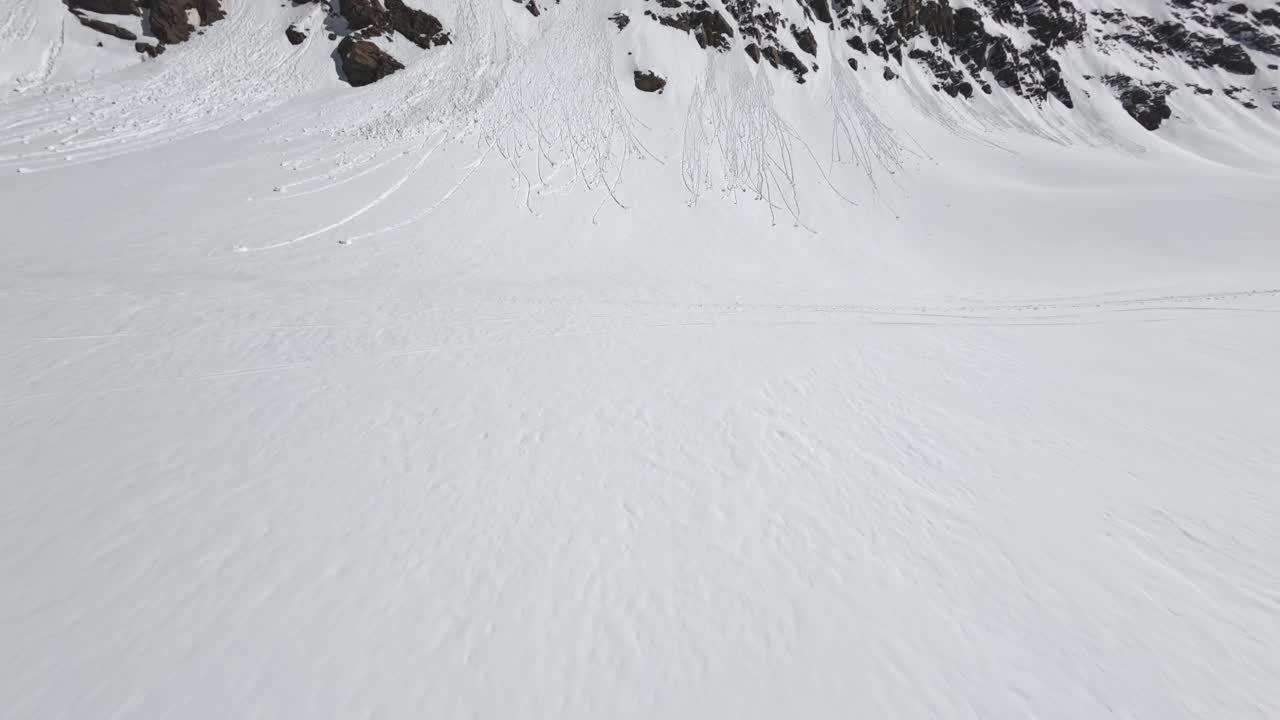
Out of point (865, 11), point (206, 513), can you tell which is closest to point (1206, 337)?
point (206, 513)

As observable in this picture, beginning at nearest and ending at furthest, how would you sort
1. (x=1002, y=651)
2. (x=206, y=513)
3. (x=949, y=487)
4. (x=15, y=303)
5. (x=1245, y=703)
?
1. (x=1245, y=703)
2. (x=1002, y=651)
3. (x=206, y=513)
4. (x=949, y=487)
5. (x=15, y=303)

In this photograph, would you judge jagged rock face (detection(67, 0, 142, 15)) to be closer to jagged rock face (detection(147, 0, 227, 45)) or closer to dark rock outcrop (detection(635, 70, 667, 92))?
jagged rock face (detection(147, 0, 227, 45))

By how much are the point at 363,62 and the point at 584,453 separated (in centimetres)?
2347

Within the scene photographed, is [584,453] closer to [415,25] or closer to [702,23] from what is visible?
[415,25]

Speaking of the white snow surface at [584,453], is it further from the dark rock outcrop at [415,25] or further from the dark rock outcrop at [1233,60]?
the dark rock outcrop at [1233,60]

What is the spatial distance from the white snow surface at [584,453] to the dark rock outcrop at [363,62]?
26.9 feet

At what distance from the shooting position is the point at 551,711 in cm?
284

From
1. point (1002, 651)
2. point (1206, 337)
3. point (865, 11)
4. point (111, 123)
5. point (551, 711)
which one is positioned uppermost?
point (865, 11)

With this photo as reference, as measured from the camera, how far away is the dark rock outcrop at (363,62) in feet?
65.9

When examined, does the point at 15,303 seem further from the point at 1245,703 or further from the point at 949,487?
the point at 1245,703

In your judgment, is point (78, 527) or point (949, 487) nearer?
point (78, 527)

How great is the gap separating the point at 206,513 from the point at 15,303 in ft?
18.8

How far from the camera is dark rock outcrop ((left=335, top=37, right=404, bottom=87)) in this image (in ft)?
65.9

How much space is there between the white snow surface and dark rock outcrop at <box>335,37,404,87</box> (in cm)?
819
